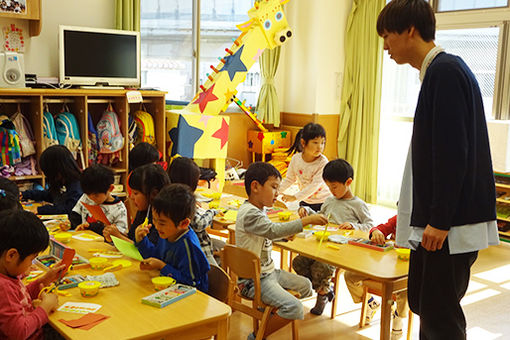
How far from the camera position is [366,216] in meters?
3.33

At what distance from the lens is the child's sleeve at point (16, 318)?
1648 millimetres

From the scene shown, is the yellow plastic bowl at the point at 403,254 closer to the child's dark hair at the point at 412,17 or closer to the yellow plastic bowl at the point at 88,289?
the child's dark hair at the point at 412,17

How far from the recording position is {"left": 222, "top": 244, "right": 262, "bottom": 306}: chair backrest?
2.54m

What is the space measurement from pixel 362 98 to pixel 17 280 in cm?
560


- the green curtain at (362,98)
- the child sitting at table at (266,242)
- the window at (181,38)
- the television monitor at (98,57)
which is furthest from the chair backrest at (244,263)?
the green curtain at (362,98)

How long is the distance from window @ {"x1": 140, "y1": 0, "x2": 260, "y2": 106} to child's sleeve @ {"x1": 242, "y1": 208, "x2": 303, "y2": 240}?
146 inches

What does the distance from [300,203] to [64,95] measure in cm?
238

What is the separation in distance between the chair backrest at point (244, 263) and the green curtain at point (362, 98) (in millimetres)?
4466

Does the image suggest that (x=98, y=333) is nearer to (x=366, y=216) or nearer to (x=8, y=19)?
(x=366, y=216)

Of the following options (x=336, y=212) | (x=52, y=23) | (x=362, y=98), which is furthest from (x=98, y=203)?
(x=362, y=98)

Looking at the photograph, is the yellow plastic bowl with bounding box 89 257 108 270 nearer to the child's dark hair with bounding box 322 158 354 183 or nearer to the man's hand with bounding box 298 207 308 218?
the man's hand with bounding box 298 207 308 218

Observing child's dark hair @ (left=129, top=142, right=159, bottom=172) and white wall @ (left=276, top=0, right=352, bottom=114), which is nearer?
child's dark hair @ (left=129, top=142, right=159, bottom=172)

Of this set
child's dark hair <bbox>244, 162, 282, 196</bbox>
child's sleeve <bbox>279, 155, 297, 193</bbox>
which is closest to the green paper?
child's dark hair <bbox>244, 162, 282, 196</bbox>

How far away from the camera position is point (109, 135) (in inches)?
200
